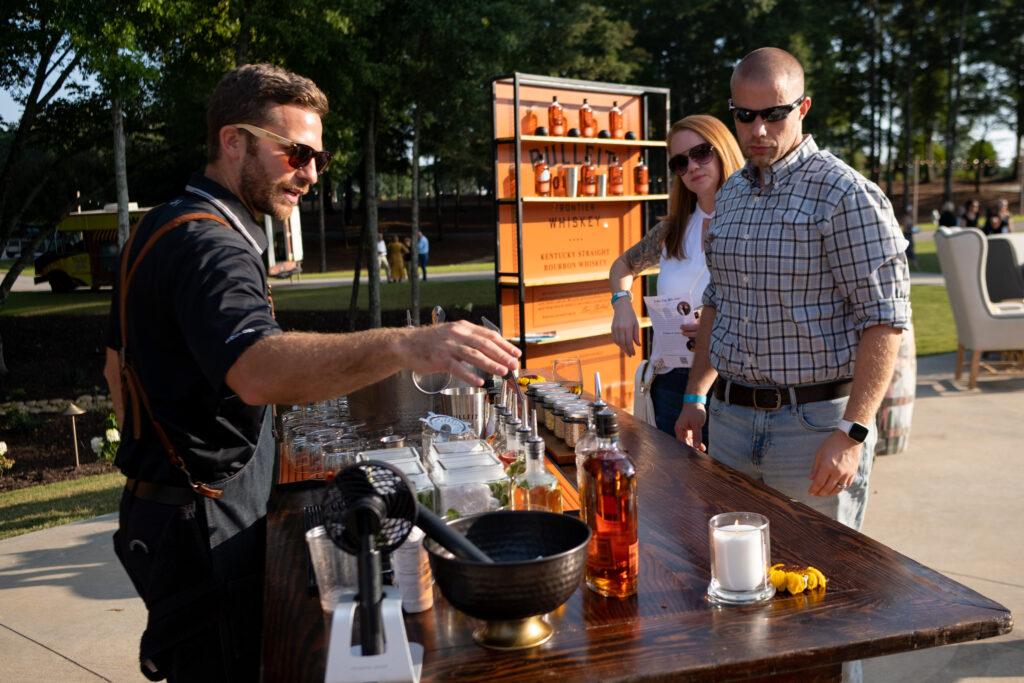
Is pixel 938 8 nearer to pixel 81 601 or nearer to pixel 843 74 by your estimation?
pixel 843 74

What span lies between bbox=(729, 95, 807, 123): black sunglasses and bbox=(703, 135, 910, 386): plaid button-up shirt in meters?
0.14

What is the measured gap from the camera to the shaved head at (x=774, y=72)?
255 centimetres

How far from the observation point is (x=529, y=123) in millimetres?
7199

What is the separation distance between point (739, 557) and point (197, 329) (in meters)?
1.14

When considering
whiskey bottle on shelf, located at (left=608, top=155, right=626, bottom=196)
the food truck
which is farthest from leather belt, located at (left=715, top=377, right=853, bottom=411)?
the food truck

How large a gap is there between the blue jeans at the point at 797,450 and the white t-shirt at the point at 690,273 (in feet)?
3.64

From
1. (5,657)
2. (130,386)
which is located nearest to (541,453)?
(130,386)

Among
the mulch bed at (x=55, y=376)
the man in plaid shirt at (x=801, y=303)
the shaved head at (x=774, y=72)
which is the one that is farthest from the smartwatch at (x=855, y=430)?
the mulch bed at (x=55, y=376)

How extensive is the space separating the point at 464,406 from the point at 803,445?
107cm

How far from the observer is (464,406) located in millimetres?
2814

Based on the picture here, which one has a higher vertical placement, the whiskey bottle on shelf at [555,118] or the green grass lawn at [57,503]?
the whiskey bottle on shelf at [555,118]

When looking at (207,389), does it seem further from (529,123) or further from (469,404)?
(529,123)

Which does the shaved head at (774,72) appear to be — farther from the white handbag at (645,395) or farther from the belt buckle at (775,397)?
the white handbag at (645,395)

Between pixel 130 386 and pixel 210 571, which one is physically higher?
pixel 130 386
